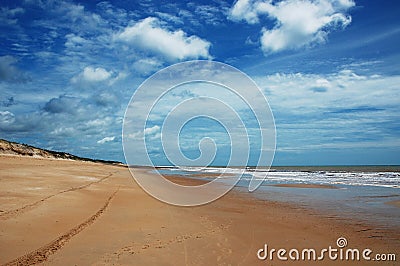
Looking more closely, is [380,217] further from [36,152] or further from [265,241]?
[36,152]

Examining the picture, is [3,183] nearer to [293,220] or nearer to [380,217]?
[293,220]

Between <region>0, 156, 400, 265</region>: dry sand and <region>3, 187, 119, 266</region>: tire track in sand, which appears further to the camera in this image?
<region>0, 156, 400, 265</region>: dry sand

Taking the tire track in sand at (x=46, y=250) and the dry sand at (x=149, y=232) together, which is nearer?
the tire track in sand at (x=46, y=250)

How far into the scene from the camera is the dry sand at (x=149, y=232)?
6863mm

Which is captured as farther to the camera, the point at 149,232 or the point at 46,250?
the point at 149,232

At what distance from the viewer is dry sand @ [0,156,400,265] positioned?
22.5ft

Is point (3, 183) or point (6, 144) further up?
point (6, 144)

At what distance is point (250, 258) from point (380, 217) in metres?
7.82

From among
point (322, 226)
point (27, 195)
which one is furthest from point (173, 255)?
point (27, 195)

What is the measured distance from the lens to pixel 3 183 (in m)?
14.2

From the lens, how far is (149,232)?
360 inches

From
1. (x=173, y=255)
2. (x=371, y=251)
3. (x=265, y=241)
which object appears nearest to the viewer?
(x=173, y=255)

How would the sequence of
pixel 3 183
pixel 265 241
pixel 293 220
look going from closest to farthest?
pixel 265 241 < pixel 293 220 < pixel 3 183

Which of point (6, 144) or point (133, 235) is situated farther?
point (6, 144)
